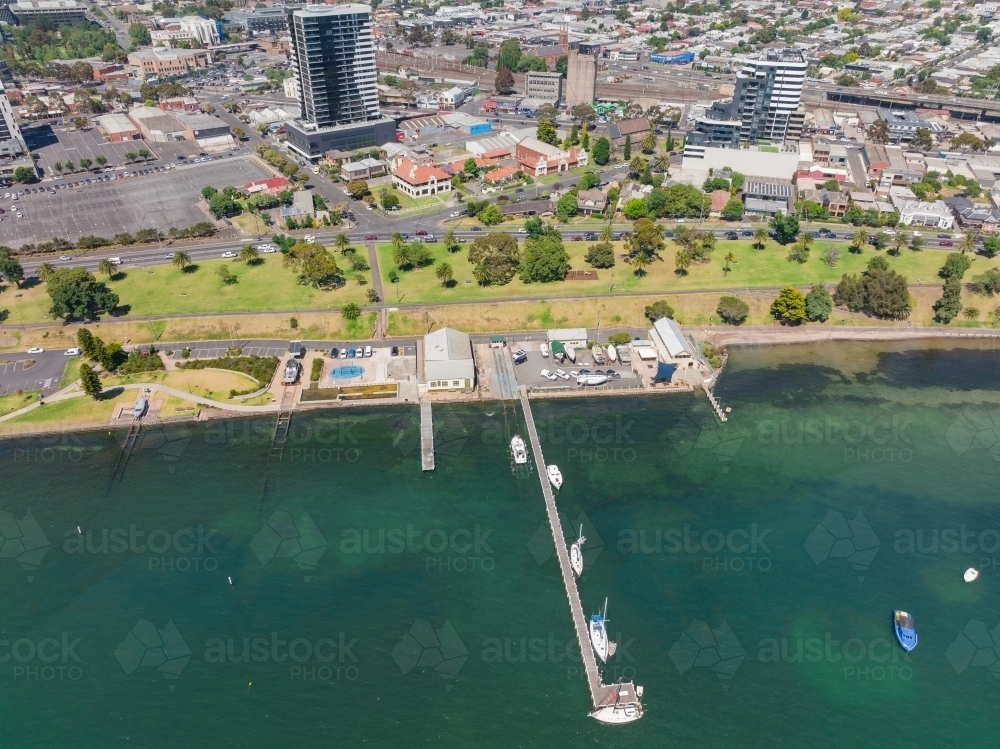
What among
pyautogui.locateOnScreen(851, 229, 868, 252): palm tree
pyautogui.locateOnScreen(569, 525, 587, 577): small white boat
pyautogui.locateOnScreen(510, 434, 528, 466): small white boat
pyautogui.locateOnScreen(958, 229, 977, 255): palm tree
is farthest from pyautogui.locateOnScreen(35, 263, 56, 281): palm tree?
pyautogui.locateOnScreen(958, 229, 977, 255): palm tree

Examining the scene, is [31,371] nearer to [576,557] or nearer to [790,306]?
[576,557]

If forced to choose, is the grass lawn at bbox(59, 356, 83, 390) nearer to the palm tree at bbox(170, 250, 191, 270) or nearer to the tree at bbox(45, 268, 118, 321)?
the tree at bbox(45, 268, 118, 321)

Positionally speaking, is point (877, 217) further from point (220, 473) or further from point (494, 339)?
point (220, 473)

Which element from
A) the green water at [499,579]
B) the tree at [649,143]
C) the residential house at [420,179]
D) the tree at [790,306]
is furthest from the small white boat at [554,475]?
the tree at [649,143]

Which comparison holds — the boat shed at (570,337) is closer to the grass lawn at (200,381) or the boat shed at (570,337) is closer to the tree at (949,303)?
the grass lawn at (200,381)

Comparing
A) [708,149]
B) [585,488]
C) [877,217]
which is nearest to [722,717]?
[585,488]

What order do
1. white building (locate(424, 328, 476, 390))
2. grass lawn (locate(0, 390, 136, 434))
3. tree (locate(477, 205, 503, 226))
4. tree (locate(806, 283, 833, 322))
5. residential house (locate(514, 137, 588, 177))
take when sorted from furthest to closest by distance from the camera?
residential house (locate(514, 137, 588, 177))
tree (locate(477, 205, 503, 226))
tree (locate(806, 283, 833, 322))
white building (locate(424, 328, 476, 390))
grass lawn (locate(0, 390, 136, 434))
